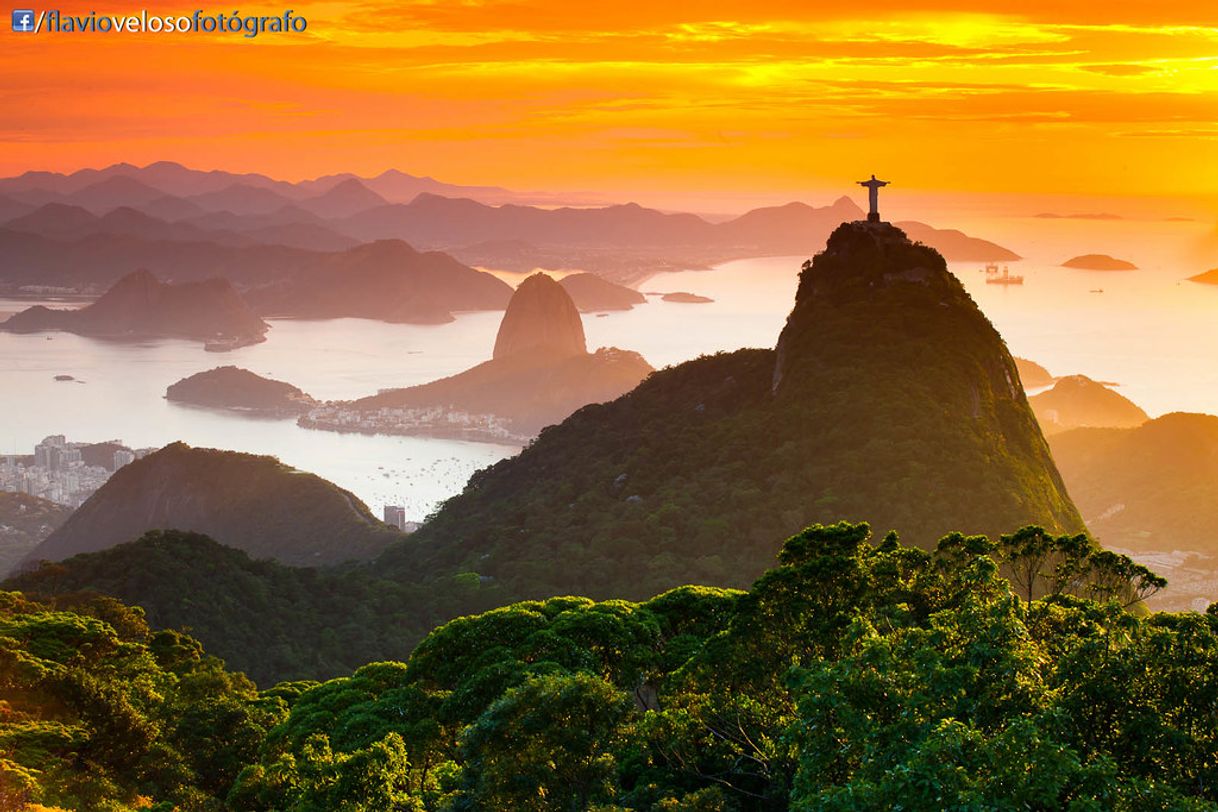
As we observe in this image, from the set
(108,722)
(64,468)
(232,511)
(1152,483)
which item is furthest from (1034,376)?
(108,722)

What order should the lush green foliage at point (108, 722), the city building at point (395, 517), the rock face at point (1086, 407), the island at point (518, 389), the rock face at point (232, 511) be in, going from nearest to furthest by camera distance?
the lush green foliage at point (108, 722), the rock face at point (232, 511), the city building at point (395, 517), the rock face at point (1086, 407), the island at point (518, 389)

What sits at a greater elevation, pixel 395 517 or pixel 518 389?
pixel 518 389

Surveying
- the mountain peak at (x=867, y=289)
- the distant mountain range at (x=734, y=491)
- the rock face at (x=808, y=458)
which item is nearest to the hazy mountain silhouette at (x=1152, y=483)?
the mountain peak at (x=867, y=289)

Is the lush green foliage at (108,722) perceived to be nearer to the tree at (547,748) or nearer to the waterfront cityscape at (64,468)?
the tree at (547,748)

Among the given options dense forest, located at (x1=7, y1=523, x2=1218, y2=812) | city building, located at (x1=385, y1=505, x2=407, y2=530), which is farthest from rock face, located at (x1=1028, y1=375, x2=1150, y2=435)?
dense forest, located at (x1=7, y1=523, x2=1218, y2=812)

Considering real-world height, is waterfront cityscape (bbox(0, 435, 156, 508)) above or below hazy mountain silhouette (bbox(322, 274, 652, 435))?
below

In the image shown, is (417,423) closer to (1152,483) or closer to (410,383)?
(410,383)

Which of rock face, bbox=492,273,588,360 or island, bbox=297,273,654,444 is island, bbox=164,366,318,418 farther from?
rock face, bbox=492,273,588,360
